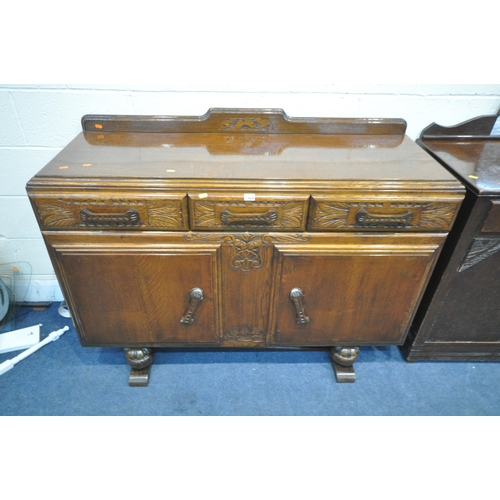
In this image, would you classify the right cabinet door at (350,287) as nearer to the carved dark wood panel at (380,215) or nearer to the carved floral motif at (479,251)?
the carved dark wood panel at (380,215)

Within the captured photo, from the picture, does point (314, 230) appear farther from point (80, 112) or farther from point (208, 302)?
point (80, 112)

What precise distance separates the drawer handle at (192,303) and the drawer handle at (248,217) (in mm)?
224

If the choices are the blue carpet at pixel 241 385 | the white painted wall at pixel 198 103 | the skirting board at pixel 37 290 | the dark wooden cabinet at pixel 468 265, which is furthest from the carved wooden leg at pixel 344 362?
the skirting board at pixel 37 290

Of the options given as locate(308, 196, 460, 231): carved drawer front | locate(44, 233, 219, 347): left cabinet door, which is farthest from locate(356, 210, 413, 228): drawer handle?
locate(44, 233, 219, 347): left cabinet door

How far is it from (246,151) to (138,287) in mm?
472

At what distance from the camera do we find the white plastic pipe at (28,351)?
1163mm

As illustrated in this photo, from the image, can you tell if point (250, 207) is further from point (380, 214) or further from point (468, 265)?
point (468, 265)

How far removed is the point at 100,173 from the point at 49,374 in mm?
811

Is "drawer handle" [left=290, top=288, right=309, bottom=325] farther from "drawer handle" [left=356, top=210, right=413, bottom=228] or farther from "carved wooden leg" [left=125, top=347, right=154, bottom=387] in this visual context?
"carved wooden leg" [left=125, top=347, right=154, bottom=387]

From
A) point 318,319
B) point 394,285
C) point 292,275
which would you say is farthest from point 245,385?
point 394,285

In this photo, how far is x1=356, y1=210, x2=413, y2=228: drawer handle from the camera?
805mm

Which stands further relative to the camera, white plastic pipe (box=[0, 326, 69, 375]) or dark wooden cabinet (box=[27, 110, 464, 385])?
white plastic pipe (box=[0, 326, 69, 375])

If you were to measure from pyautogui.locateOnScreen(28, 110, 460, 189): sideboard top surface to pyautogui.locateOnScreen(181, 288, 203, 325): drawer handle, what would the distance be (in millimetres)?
311

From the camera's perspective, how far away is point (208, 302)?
0.94 meters
